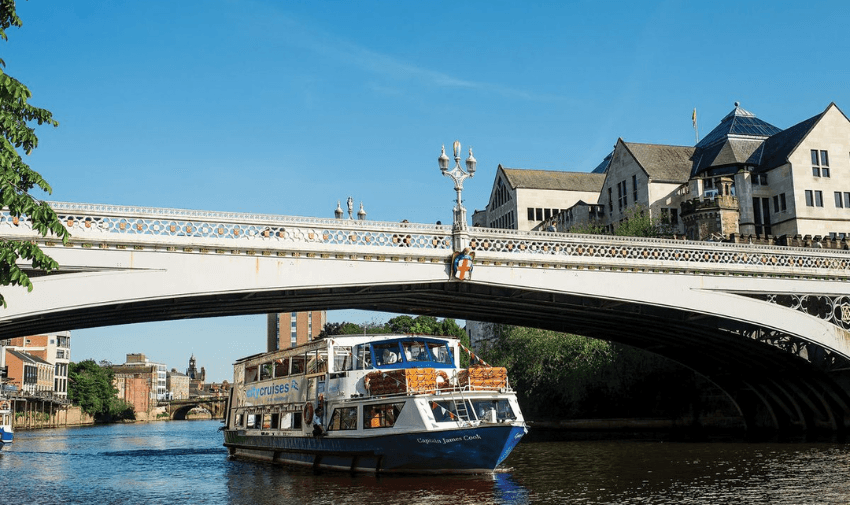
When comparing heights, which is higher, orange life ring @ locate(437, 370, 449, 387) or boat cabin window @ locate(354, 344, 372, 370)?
boat cabin window @ locate(354, 344, 372, 370)

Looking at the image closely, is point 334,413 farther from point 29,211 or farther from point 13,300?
point 29,211

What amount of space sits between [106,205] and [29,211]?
11552 mm

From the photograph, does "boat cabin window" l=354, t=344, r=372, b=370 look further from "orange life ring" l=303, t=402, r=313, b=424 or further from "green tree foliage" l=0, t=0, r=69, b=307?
"green tree foliage" l=0, t=0, r=69, b=307

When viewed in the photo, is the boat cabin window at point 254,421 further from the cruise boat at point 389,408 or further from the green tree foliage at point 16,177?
the green tree foliage at point 16,177

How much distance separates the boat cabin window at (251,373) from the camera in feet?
135

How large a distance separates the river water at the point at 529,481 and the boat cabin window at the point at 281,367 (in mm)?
3966

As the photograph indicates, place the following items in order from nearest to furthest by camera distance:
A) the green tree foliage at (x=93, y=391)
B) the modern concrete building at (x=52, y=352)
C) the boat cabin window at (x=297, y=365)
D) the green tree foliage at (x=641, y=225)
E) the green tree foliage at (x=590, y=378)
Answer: the boat cabin window at (x=297, y=365)
the green tree foliage at (x=590, y=378)
the green tree foliage at (x=641, y=225)
the modern concrete building at (x=52, y=352)
the green tree foliage at (x=93, y=391)

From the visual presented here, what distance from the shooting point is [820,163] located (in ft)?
200

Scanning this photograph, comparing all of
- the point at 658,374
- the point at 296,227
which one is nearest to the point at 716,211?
the point at 658,374

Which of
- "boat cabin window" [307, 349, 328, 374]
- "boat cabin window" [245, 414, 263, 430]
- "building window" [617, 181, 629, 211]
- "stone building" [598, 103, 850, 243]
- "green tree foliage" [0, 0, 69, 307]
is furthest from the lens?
"building window" [617, 181, 629, 211]

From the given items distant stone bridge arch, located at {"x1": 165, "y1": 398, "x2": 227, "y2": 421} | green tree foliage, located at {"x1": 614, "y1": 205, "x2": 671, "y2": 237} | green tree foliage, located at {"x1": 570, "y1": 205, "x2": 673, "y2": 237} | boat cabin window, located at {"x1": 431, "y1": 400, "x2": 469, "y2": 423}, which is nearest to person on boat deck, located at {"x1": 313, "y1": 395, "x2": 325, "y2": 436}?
boat cabin window, located at {"x1": 431, "y1": 400, "x2": 469, "y2": 423}

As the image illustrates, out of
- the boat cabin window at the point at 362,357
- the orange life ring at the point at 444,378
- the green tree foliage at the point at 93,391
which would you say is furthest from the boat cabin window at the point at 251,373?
the green tree foliage at the point at 93,391

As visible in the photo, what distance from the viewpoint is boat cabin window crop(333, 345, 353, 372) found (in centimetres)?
3303

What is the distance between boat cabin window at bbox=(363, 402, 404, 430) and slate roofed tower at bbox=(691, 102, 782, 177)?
4208 centimetres
